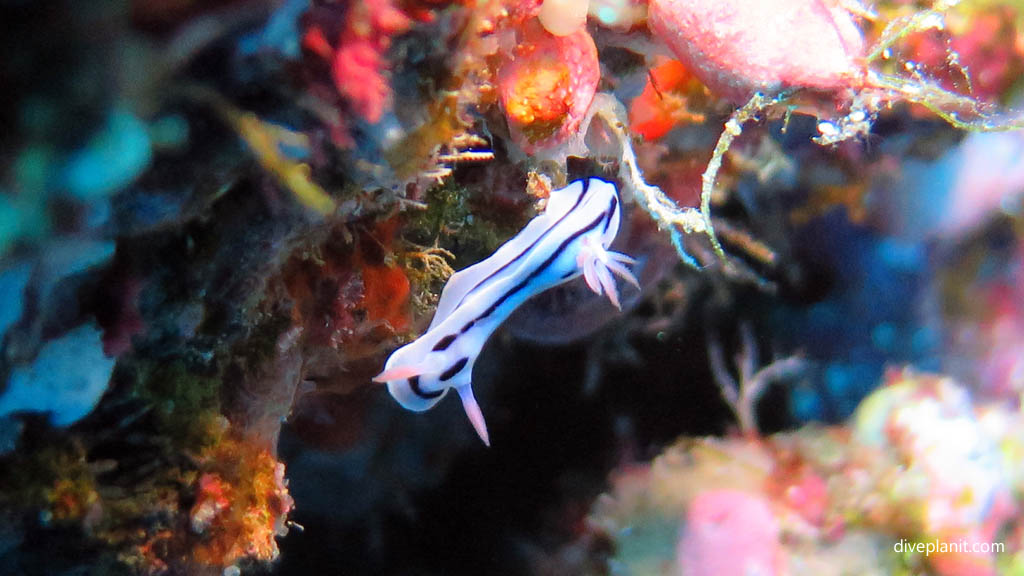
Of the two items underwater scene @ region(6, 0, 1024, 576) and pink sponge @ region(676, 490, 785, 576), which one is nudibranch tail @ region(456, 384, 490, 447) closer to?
underwater scene @ region(6, 0, 1024, 576)

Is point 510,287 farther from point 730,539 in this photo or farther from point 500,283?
point 730,539

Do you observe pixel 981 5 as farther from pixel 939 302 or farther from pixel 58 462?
pixel 58 462

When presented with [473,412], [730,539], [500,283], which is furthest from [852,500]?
[500,283]

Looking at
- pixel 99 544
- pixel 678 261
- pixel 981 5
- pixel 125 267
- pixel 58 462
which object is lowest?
pixel 678 261

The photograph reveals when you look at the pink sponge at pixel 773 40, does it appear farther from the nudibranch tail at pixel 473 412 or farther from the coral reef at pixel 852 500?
the coral reef at pixel 852 500

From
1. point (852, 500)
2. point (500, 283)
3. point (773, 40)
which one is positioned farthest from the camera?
point (852, 500)

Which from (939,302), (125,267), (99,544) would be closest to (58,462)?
(99,544)

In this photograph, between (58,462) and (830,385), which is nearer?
(58,462)
